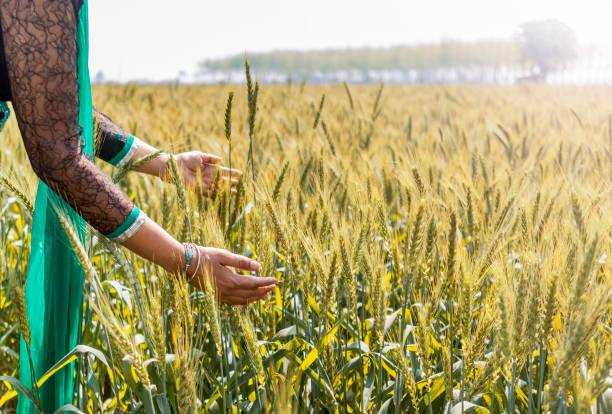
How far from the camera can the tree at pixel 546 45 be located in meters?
73.4

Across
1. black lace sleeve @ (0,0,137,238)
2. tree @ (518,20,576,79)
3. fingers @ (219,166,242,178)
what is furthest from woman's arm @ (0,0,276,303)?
tree @ (518,20,576,79)

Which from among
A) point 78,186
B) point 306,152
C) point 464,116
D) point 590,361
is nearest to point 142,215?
point 78,186

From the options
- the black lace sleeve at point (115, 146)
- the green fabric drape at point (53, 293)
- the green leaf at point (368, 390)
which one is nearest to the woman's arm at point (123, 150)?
the black lace sleeve at point (115, 146)

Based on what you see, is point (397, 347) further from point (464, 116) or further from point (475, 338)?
point (464, 116)

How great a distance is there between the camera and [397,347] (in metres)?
1.08

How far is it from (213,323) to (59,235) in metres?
0.57

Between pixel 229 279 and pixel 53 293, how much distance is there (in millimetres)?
555

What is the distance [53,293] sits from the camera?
1368mm

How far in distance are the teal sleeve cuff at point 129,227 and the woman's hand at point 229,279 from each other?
0.15m

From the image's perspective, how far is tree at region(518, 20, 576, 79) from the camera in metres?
73.4

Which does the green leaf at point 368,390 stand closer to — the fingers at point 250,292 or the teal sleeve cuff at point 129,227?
the fingers at point 250,292

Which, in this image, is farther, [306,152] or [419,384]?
[306,152]

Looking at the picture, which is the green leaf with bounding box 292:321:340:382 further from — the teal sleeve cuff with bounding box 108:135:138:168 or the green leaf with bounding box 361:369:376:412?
the teal sleeve cuff with bounding box 108:135:138:168

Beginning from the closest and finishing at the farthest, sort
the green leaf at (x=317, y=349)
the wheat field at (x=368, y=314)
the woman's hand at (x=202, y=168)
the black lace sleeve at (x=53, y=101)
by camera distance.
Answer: the wheat field at (x=368, y=314)
the black lace sleeve at (x=53, y=101)
the green leaf at (x=317, y=349)
the woman's hand at (x=202, y=168)
